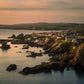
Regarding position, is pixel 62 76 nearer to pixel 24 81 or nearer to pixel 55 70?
pixel 55 70

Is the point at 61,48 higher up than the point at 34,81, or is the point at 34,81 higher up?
the point at 61,48

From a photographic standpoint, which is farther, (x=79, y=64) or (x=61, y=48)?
(x=61, y=48)

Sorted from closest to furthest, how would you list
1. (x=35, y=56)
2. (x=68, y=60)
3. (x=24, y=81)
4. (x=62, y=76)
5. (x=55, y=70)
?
(x=24, y=81)
(x=62, y=76)
(x=55, y=70)
(x=68, y=60)
(x=35, y=56)

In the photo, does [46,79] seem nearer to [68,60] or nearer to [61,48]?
[68,60]

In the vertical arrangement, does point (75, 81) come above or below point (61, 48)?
below

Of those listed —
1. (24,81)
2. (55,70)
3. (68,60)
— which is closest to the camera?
(24,81)

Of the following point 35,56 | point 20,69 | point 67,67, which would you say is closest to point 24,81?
point 20,69

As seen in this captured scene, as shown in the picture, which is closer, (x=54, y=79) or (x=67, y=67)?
(x=54, y=79)

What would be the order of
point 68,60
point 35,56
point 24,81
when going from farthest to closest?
point 35,56 < point 68,60 < point 24,81

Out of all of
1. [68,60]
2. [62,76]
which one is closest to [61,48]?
[68,60]
